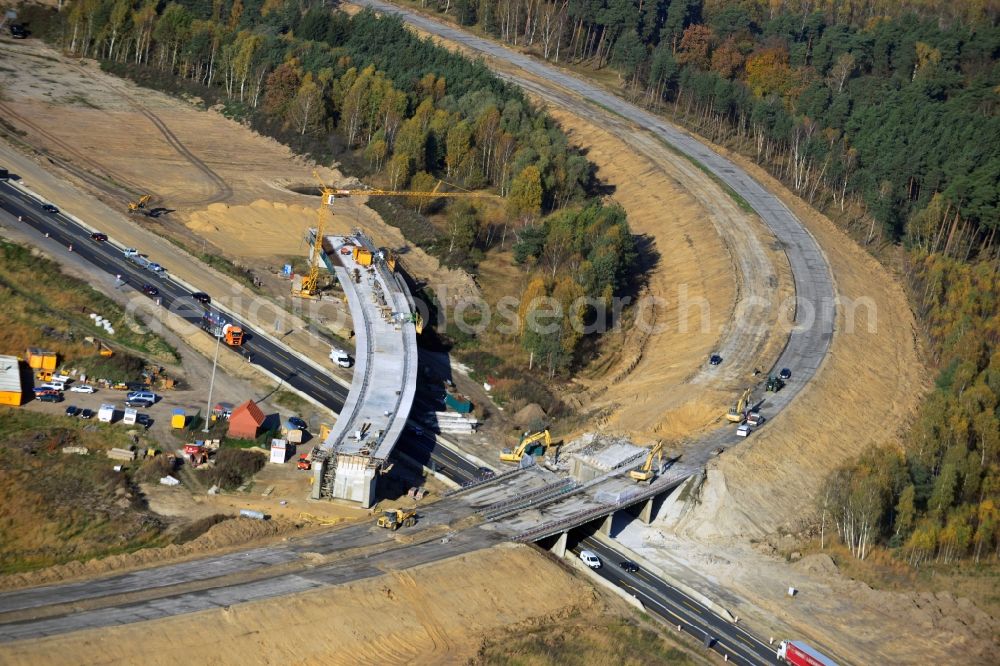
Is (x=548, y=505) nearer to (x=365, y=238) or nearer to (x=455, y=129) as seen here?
(x=365, y=238)

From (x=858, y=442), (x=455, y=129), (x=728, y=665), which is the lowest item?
(x=728, y=665)

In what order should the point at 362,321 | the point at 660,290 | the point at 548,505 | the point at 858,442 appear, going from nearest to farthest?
the point at 548,505, the point at 858,442, the point at 362,321, the point at 660,290

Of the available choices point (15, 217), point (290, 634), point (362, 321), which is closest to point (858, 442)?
point (362, 321)

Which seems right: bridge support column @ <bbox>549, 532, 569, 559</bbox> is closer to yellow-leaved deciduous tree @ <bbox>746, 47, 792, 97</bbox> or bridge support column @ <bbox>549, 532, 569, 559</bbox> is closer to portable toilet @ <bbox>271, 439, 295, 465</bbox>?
portable toilet @ <bbox>271, 439, 295, 465</bbox>

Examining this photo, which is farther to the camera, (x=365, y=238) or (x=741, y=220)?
(x=741, y=220)

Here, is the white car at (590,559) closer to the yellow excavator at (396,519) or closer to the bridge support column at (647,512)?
the bridge support column at (647,512)

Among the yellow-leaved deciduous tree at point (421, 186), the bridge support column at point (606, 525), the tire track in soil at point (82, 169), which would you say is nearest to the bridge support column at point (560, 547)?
the bridge support column at point (606, 525)

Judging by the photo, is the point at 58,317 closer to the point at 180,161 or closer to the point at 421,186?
the point at 180,161

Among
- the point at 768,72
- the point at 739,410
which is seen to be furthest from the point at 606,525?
the point at 768,72
